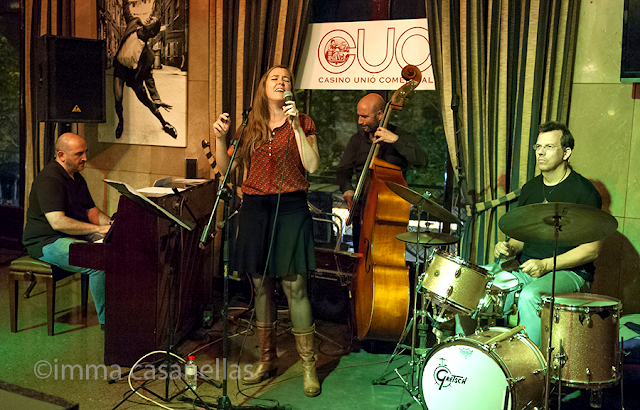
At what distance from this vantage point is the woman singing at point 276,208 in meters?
3.27

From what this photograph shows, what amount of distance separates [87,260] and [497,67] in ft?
9.53

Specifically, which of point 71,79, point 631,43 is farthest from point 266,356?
point 71,79

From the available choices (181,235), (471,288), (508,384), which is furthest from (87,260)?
(508,384)

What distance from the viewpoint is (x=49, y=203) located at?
4.04 m

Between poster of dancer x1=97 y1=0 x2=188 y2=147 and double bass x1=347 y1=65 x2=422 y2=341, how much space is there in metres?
2.34

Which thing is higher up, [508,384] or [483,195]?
[483,195]

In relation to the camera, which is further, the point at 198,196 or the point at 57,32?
the point at 57,32

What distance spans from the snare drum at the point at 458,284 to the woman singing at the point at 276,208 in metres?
0.76

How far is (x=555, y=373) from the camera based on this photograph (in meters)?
2.79

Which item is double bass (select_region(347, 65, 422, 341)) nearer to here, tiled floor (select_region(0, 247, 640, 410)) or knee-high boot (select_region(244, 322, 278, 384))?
tiled floor (select_region(0, 247, 640, 410))

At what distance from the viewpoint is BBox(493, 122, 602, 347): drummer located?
10.3ft

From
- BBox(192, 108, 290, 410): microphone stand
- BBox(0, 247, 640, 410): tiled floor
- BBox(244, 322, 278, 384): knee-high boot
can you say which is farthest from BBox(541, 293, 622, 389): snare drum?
BBox(244, 322, 278, 384): knee-high boot

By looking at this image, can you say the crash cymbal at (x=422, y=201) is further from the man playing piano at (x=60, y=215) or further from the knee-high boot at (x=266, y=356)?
the man playing piano at (x=60, y=215)

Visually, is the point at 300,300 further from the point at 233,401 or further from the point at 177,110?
the point at 177,110
